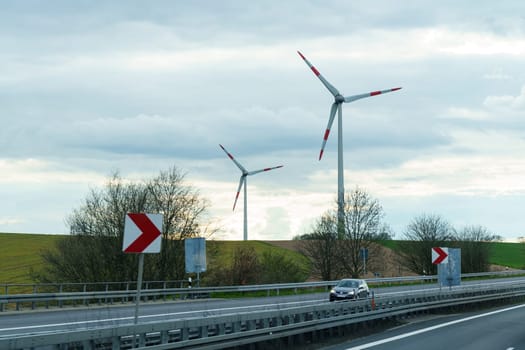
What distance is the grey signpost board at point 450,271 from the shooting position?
3734 centimetres

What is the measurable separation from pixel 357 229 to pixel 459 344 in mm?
55705

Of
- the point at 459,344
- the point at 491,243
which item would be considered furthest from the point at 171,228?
the point at 491,243

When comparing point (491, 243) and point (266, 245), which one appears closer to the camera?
point (491, 243)

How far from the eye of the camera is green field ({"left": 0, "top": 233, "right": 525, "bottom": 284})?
211 ft

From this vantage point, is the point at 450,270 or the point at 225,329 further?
the point at 450,270

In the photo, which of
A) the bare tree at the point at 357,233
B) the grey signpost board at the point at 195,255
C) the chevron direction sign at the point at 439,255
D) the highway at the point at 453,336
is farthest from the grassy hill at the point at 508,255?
the highway at the point at 453,336

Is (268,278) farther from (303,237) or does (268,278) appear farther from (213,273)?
(303,237)

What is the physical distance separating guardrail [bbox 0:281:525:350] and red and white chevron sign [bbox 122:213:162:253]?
1.61 metres

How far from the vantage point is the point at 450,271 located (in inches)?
1485

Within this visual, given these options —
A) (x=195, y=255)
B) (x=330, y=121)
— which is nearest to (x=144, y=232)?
(x=195, y=255)

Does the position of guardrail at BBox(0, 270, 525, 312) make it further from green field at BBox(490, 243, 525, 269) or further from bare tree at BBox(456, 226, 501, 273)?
green field at BBox(490, 243, 525, 269)

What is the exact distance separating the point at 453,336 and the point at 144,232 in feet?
41.0

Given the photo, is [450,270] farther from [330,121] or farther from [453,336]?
[330,121]

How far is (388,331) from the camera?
25.9 metres
